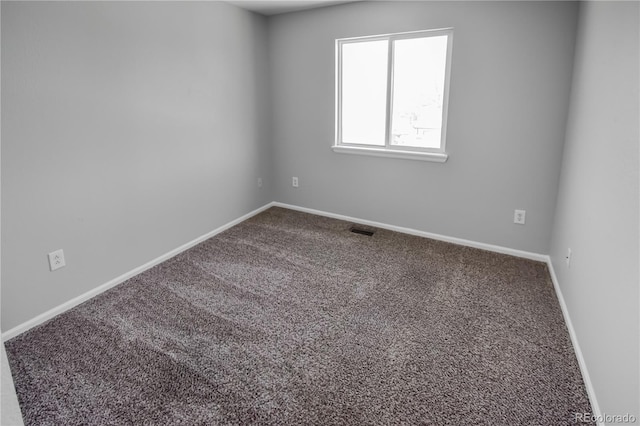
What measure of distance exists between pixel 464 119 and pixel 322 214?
1.78 meters

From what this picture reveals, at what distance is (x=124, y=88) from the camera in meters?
2.65

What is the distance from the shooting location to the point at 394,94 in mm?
3561

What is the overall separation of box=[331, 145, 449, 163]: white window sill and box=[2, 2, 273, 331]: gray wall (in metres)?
1.09

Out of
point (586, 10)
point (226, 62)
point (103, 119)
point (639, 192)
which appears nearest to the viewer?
point (639, 192)

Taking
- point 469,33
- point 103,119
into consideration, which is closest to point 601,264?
point 469,33

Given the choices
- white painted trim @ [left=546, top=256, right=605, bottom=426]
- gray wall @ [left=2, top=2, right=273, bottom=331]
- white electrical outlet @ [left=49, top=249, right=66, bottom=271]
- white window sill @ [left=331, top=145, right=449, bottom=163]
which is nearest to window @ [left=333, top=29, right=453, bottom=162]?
white window sill @ [left=331, top=145, right=449, bottom=163]

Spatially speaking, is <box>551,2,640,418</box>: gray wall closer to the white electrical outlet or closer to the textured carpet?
the textured carpet

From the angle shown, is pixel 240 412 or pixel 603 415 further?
pixel 240 412

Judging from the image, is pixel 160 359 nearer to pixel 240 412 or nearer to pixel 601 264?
pixel 240 412

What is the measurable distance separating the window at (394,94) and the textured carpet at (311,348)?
115 cm

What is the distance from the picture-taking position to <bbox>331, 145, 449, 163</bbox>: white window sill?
11.0ft

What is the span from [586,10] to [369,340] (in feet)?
8.02

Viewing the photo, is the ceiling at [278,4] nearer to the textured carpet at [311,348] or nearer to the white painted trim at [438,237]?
the white painted trim at [438,237]

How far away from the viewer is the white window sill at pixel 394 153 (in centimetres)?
336
